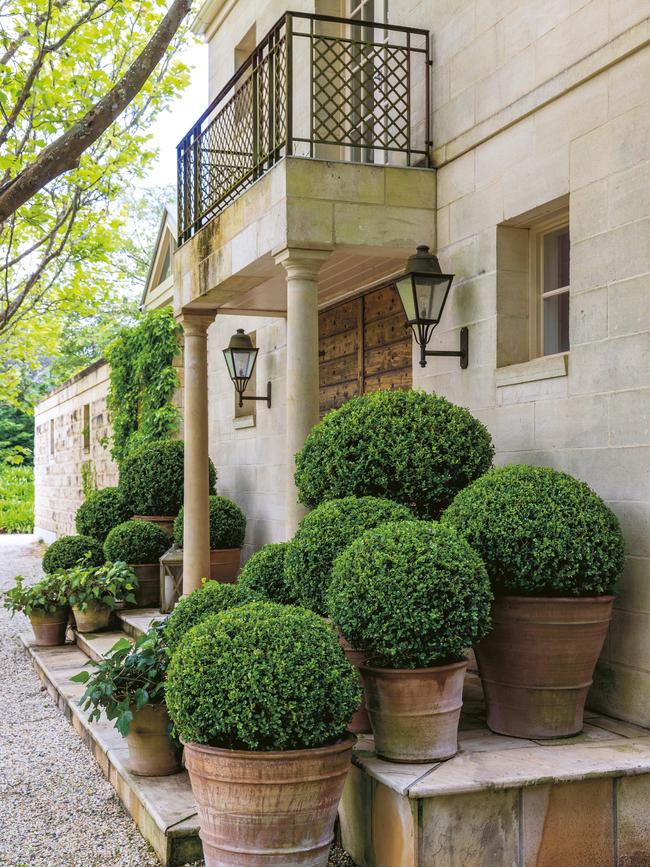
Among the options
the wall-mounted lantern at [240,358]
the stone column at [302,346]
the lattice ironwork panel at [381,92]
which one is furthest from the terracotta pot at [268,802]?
the wall-mounted lantern at [240,358]

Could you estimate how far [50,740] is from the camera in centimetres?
575

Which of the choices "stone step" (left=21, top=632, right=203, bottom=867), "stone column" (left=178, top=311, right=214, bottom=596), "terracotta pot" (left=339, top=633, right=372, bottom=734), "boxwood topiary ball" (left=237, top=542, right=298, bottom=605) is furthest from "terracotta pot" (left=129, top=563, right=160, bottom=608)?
"terracotta pot" (left=339, top=633, right=372, bottom=734)

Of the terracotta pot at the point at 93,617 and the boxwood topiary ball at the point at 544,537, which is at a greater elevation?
the boxwood topiary ball at the point at 544,537

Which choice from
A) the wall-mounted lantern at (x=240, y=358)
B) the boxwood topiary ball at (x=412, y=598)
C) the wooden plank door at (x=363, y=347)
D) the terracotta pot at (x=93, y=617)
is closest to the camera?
the boxwood topiary ball at (x=412, y=598)

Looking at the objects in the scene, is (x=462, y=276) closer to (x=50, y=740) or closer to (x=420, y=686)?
(x=420, y=686)

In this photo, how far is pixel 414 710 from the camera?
3594 millimetres

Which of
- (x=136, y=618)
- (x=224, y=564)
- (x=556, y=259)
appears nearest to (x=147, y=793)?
(x=556, y=259)

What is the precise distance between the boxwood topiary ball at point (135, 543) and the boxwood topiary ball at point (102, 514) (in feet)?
3.04

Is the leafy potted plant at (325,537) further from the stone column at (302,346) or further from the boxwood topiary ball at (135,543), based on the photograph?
the boxwood topiary ball at (135,543)

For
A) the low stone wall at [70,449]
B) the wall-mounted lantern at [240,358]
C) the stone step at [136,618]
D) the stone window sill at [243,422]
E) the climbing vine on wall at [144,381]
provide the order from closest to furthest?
the stone step at [136,618] < the wall-mounted lantern at [240,358] < the stone window sill at [243,422] < the climbing vine on wall at [144,381] < the low stone wall at [70,449]

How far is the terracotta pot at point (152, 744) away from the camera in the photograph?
445cm

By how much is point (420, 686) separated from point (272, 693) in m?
0.64

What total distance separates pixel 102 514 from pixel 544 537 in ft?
23.1

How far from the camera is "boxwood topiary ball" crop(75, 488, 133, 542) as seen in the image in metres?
10.1
